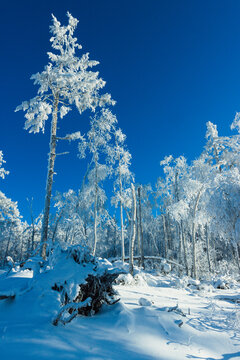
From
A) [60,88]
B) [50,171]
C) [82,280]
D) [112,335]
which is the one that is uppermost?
[60,88]

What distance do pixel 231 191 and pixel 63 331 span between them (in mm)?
6127

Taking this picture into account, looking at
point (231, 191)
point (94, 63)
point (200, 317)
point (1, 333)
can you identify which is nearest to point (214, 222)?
point (231, 191)

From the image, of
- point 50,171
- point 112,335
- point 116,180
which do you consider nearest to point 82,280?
point 112,335

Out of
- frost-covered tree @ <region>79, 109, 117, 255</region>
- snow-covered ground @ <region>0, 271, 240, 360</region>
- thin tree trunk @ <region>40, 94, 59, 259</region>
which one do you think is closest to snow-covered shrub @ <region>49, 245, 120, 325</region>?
snow-covered ground @ <region>0, 271, 240, 360</region>

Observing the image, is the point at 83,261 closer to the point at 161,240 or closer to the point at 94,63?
the point at 94,63

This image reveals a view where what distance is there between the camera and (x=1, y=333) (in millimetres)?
2188

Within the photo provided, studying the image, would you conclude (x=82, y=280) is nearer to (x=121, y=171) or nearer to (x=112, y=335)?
(x=112, y=335)

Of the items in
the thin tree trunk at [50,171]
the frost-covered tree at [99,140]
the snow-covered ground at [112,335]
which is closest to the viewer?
the snow-covered ground at [112,335]

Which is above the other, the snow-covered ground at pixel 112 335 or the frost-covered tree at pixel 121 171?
the frost-covered tree at pixel 121 171

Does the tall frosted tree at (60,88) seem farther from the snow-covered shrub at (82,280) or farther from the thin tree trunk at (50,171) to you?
the snow-covered shrub at (82,280)

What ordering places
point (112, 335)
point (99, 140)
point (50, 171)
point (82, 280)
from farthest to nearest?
point (99, 140), point (50, 171), point (82, 280), point (112, 335)

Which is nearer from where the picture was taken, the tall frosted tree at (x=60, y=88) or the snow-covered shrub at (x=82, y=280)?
the snow-covered shrub at (x=82, y=280)

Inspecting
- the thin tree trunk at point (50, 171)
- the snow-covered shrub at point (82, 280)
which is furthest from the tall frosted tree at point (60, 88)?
the snow-covered shrub at point (82, 280)

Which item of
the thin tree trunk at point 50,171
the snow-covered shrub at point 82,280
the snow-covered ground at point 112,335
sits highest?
the thin tree trunk at point 50,171
